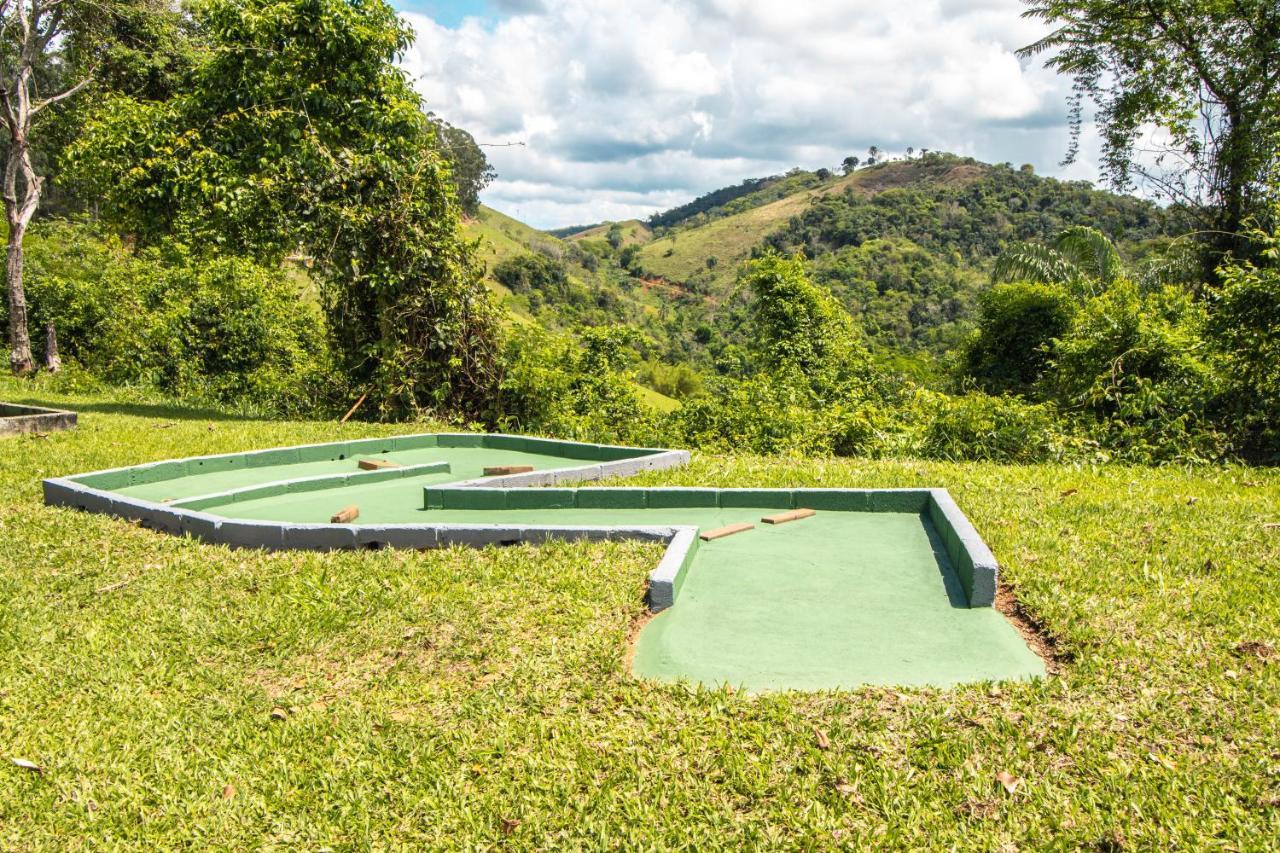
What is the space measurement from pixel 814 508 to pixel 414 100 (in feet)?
29.8

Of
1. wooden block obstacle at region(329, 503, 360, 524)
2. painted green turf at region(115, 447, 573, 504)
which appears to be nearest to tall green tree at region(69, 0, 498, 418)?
painted green turf at region(115, 447, 573, 504)

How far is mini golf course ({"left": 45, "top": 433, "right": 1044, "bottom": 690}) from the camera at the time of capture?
11.9 ft

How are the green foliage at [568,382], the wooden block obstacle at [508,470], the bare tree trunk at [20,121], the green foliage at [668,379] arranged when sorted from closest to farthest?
the wooden block obstacle at [508,470]
the green foliage at [568,382]
the bare tree trunk at [20,121]
the green foliage at [668,379]

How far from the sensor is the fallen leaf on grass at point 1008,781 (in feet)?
8.83

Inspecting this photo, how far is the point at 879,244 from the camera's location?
8050cm

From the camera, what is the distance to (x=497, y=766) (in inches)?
115

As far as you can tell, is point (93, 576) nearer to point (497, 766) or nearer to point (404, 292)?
point (497, 766)

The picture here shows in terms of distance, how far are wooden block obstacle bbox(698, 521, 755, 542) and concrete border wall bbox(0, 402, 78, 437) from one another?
8353mm

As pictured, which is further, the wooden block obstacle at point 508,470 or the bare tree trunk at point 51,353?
the bare tree trunk at point 51,353

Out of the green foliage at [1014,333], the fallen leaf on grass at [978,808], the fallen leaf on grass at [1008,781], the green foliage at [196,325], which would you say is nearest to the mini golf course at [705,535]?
the fallen leaf on grass at [1008,781]

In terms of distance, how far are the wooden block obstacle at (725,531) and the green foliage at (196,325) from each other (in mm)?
10898

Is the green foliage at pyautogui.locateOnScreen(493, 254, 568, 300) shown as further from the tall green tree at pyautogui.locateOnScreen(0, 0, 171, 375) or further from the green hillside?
the tall green tree at pyautogui.locateOnScreen(0, 0, 171, 375)

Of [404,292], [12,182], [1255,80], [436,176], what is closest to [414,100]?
[436,176]

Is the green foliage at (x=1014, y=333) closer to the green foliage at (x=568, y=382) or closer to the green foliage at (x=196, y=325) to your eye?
the green foliage at (x=568, y=382)
